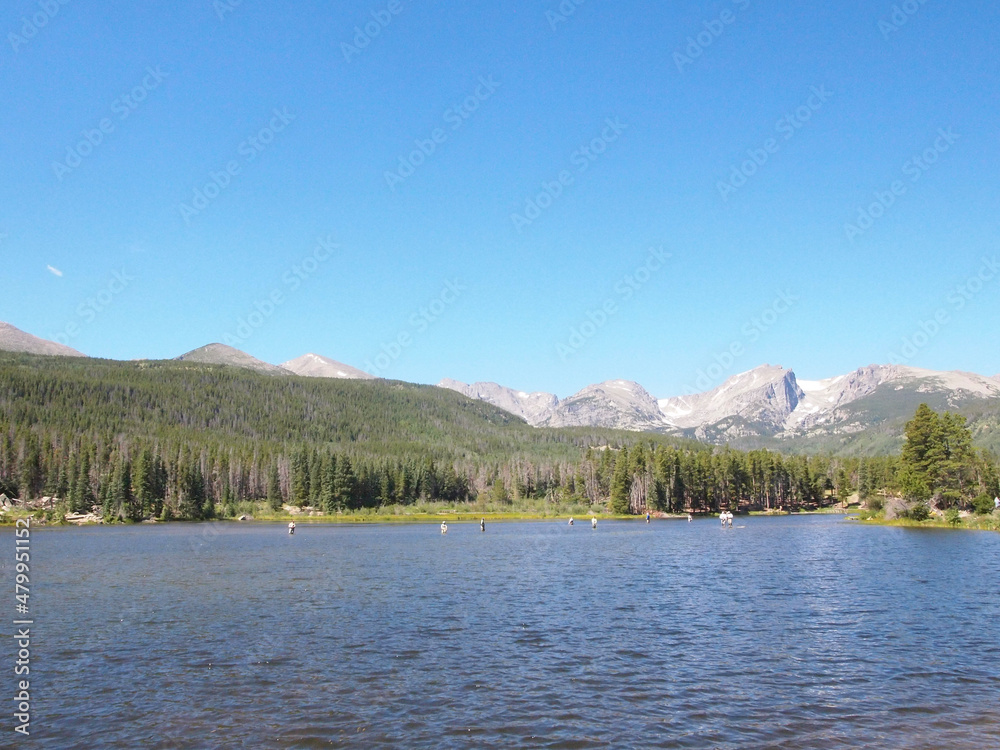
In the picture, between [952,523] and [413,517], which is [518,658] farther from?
[413,517]

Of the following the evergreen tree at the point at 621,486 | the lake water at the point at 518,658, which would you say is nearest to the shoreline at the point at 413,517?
the evergreen tree at the point at 621,486

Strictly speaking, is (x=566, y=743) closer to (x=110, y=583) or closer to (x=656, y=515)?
(x=110, y=583)

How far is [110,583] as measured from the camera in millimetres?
53781

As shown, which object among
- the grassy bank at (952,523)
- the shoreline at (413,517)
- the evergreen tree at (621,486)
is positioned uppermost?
the evergreen tree at (621,486)

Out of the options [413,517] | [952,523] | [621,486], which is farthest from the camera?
[413,517]

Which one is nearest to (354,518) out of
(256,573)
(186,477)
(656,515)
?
(186,477)

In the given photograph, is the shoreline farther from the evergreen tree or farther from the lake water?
the lake water

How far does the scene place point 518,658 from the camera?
30.3m

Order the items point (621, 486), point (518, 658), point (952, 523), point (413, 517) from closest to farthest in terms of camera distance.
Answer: point (518, 658)
point (952, 523)
point (621, 486)
point (413, 517)

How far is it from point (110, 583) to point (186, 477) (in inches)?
5278

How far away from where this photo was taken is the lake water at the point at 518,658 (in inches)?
860

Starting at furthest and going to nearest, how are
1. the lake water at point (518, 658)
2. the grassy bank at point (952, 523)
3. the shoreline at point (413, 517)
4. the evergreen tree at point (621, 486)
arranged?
the evergreen tree at point (621, 486) → the shoreline at point (413, 517) → the grassy bank at point (952, 523) → the lake water at point (518, 658)

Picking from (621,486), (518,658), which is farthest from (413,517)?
(518,658)

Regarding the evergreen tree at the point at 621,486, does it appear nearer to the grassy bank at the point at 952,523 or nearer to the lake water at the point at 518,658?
the grassy bank at the point at 952,523
